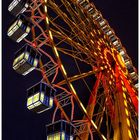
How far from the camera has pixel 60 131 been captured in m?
12.3

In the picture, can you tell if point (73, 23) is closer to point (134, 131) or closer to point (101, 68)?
point (101, 68)

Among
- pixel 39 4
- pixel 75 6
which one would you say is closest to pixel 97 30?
pixel 75 6

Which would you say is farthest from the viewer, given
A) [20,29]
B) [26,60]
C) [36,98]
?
[20,29]

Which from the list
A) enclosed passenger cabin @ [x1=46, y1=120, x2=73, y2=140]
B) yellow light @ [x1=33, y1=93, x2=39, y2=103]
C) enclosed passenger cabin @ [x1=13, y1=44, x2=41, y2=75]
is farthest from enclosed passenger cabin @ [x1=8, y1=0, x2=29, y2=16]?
enclosed passenger cabin @ [x1=46, y1=120, x2=73, y2=140]

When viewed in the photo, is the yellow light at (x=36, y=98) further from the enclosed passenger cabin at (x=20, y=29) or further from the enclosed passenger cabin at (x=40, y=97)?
the enclosed passenger cabin at (x=20, y=29)

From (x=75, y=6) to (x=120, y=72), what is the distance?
3810 mm

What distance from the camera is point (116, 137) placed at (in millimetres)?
14102

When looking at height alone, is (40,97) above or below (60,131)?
above

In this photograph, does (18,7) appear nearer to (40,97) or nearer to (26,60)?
(26,60)

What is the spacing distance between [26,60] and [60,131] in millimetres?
3016

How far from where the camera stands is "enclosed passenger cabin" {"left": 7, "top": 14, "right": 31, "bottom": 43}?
14547 millimetres

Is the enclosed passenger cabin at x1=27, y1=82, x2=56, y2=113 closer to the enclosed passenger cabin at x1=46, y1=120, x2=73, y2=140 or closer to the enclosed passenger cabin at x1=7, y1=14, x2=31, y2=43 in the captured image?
the enclosed passenger cabin at x1=46, y1=120, x2=73, y2=140

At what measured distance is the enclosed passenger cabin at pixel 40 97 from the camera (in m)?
12.6

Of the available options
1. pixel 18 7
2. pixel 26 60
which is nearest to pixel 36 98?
pixel 26 60
